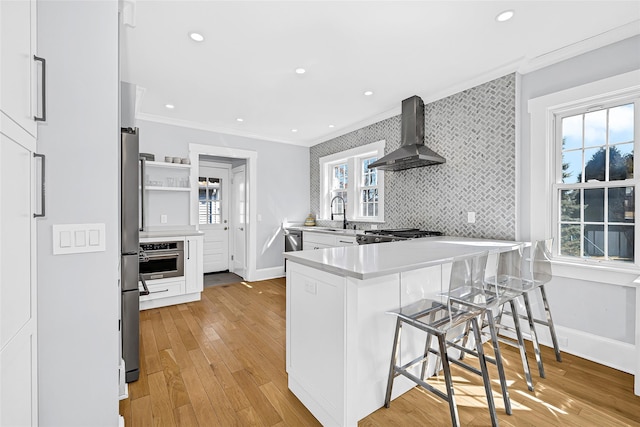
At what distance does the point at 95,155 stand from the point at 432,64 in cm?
279

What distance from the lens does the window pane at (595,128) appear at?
7.75ft

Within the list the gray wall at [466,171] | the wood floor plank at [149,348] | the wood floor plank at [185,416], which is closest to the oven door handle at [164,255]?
the wood floor plank at [149,348]

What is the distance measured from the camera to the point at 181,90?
129 inches

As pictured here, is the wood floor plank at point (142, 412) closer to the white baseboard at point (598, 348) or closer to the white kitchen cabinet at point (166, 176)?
the white kitchen cabinet at point (166, 176)

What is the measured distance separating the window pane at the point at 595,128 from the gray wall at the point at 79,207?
3392 millimetres

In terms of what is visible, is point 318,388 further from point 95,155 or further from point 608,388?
point 608,388

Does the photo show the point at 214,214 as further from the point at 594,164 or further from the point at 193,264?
the point at 594,164

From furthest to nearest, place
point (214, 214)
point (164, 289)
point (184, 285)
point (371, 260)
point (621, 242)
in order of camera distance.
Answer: point (214, 214) → point (184, 285) → point (164, 289) → point (621, 242) → point (371, 260)

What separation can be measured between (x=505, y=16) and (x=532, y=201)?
1552 mm

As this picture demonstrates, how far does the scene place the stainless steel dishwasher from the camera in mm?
5012

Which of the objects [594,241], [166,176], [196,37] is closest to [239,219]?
[166,176]

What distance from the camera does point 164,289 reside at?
11.9ft

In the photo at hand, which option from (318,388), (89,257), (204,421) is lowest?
(204,421)

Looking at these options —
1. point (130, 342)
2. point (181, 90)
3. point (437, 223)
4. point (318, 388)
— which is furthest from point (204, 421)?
point (181, 90)
